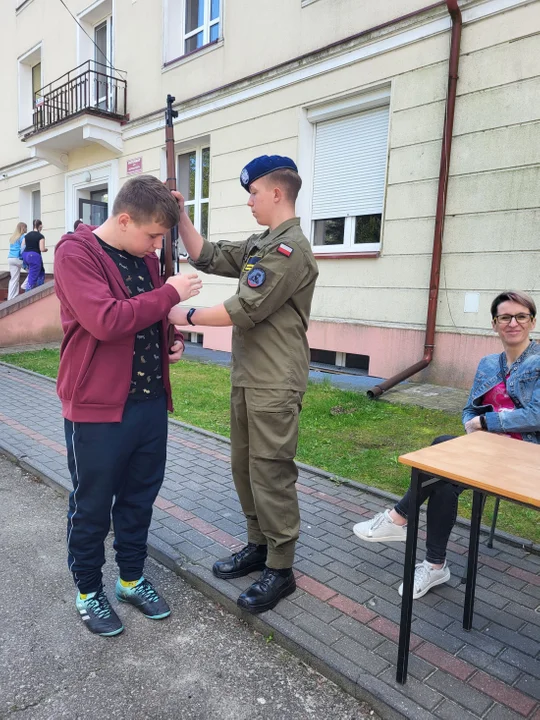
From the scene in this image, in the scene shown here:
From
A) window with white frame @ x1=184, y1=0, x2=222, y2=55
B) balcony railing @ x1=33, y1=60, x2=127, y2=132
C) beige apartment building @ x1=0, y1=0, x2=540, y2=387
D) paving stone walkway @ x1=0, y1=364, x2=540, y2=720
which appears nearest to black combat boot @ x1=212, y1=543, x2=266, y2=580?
paving stone walkway @ x1=0, y1=364, x2=540, y2=720

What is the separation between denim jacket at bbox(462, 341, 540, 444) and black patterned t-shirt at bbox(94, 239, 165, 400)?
1665 mm

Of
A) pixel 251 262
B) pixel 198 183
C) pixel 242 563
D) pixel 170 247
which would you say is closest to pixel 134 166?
pixel 198 183

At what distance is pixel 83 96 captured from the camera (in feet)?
43.7

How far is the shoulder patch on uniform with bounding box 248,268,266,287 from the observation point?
2314 mm

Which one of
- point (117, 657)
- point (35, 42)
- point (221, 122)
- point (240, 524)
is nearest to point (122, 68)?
point (221, 122)

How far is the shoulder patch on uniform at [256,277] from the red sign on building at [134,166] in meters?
10.8

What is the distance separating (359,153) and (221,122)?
315 centimetres

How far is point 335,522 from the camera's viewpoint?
11.7 feet

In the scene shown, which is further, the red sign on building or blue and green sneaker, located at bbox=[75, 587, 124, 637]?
the red sign on building

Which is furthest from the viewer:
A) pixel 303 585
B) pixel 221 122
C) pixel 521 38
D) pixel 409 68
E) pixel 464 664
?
pixel 221 122

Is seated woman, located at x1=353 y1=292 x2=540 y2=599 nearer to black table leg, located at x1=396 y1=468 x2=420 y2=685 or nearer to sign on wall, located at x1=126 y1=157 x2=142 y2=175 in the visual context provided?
black table leg, located at x1=396 y1=468 x2=420 y2=685

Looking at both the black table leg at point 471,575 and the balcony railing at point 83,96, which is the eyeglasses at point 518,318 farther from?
the balcony railing at point 83,96

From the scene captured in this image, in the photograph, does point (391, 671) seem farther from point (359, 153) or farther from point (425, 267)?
point (359, 153)

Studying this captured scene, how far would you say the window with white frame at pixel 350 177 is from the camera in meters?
8.01
